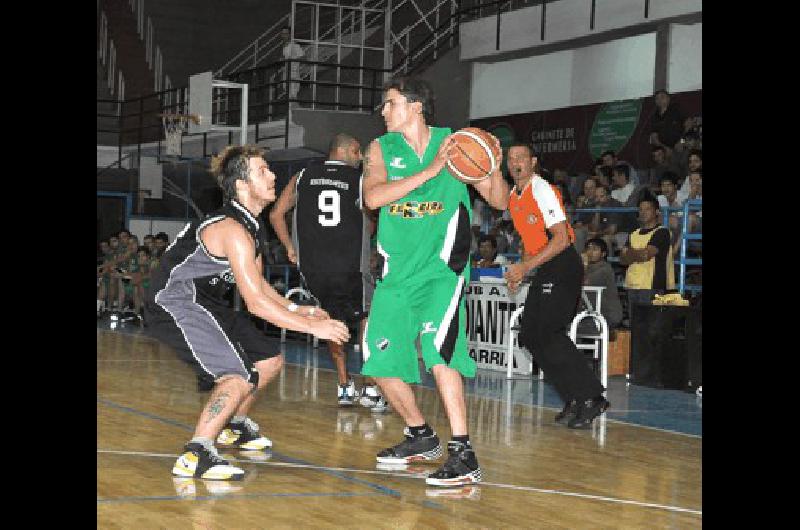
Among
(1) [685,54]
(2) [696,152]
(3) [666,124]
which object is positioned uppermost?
(1) [685,54]

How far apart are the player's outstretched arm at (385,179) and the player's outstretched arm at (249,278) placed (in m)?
0.64

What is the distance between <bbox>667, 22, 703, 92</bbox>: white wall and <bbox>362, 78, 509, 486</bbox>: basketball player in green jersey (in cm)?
1094

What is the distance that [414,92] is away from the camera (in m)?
5.95

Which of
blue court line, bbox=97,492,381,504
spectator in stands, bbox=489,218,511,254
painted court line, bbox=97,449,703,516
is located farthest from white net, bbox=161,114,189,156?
blue court line, bbox=97,492,381,504

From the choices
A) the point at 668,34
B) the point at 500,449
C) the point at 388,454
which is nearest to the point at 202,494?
the point at 388,454

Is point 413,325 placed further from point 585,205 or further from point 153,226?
point 153,226

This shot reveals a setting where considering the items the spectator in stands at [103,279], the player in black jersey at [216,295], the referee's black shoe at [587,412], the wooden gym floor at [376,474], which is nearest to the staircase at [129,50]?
the spectator in stands at [103,279]

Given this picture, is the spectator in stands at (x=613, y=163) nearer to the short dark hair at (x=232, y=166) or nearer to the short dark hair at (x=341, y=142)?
the short dark hair at (x=341, y=142)

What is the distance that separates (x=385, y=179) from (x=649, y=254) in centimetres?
664

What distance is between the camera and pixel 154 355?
13.3 meters

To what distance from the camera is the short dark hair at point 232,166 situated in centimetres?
589

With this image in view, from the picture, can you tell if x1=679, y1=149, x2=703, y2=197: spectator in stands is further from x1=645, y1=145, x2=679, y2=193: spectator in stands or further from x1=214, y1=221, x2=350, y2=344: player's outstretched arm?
x1=214, y1=221, x2=350, y2=344: player's outstretched arm

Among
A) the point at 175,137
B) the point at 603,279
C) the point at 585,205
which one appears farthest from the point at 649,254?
the point at 175,137
